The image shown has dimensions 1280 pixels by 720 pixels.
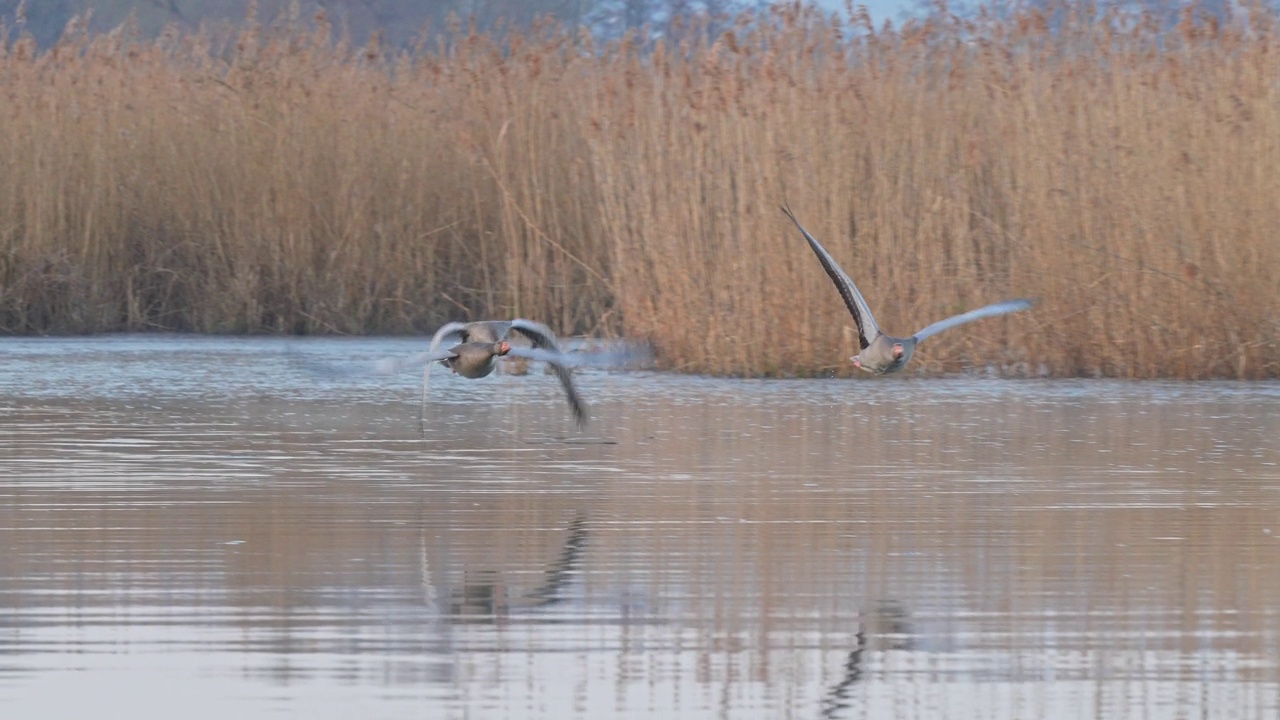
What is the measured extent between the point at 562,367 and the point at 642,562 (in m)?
2.89

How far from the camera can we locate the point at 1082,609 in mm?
4824

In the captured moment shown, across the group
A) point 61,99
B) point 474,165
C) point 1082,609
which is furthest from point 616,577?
point 61,99

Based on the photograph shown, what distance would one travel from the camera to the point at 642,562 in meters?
5.49

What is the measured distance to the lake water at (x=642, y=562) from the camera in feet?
13.3

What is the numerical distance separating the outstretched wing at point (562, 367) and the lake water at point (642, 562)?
0.17 meters

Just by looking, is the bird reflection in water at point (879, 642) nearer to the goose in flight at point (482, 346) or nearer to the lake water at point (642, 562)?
the lake water at point (642, 562)

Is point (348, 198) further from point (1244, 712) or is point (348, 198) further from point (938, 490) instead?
point (1244, 712)

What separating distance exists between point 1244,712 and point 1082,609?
1.01m

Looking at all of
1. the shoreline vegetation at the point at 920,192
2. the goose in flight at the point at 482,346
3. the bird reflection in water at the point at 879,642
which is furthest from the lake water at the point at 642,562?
the shoreline vegetation at the point at 920,192

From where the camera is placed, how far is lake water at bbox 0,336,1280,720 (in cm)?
404

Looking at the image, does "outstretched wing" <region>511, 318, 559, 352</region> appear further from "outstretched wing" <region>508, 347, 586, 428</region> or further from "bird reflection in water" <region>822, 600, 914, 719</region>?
"bird reflection in water" <region>822, 600, 914, 719</region>

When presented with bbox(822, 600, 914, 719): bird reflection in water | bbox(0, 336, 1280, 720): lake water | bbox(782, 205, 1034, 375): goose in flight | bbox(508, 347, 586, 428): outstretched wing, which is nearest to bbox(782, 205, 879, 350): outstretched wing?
bbox(782, 205, 1034, 375): goose in flight

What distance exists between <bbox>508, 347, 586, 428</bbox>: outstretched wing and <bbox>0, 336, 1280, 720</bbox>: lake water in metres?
0.17

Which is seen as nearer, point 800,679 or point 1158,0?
point 800,679
